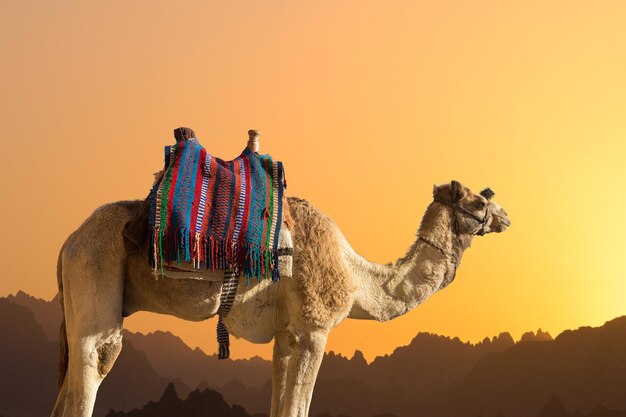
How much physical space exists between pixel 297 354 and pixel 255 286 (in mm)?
682

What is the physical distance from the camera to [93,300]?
9.09m

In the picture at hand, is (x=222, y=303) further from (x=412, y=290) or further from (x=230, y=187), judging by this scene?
(x=412, y=290)

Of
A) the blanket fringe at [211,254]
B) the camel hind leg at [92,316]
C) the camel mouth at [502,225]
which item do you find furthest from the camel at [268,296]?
the camel mouth at [502,225]

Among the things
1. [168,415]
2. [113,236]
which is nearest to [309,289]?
[113,236]

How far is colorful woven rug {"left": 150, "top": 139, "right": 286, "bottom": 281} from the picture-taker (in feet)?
29.8

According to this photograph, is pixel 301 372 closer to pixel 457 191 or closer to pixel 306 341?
pixel 306 341

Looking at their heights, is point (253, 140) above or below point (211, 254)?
above

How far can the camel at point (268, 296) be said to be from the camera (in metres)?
9.12

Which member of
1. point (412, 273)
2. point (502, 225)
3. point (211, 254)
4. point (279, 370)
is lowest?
point (279, 370)

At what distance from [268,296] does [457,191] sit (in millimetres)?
2152

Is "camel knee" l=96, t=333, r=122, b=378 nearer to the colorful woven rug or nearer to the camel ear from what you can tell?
the colorful woven rug

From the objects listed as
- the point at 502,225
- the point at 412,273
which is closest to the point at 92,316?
the point at 412,273

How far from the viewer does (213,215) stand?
30.6ft

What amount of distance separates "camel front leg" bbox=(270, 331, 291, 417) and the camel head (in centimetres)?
201
